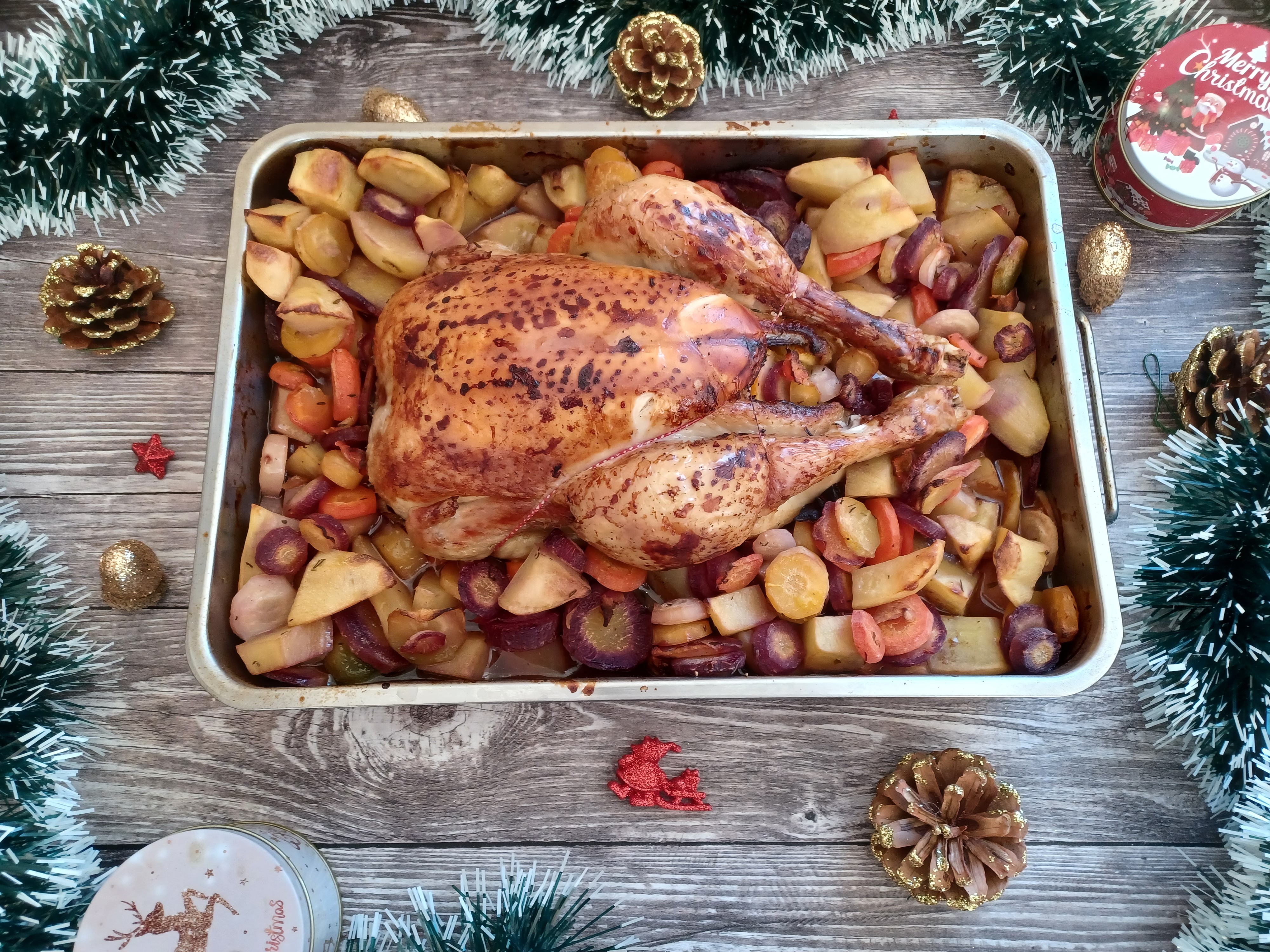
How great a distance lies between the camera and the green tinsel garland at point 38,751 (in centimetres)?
143

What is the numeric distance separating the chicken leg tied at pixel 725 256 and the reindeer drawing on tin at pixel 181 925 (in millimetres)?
1363

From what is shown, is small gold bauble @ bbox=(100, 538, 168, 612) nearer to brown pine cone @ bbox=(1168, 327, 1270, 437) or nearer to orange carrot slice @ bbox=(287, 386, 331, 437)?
orange carrot slice @ bbox=(287, 386, 331, 437)

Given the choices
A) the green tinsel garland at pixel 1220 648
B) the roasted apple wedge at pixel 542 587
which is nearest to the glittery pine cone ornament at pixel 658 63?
the roasted apple wedge at pixel 542 587

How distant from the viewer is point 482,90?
2014 mm

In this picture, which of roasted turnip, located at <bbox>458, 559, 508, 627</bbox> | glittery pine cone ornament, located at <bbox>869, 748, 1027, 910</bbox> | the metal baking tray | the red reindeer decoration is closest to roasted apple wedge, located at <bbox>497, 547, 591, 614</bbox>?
roasted turnip, located at <bbox>458, 559, 508, 627</bbox>

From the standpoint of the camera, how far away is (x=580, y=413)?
136cm

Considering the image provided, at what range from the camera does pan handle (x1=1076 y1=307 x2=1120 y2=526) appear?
5.61ft

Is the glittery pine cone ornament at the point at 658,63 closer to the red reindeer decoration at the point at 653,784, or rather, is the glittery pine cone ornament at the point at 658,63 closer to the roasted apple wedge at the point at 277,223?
the roasted apple wedge at the point at 277,223

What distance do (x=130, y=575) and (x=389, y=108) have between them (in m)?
1.16

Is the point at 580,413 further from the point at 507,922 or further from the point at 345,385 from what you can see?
the point at 507,922

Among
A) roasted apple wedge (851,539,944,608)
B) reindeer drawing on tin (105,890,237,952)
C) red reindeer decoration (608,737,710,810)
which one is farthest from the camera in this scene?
red reindeer decoration (608,737,710,810)

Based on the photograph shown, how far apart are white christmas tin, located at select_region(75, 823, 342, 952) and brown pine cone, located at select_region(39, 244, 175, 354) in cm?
111

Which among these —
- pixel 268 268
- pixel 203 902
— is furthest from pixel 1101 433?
pixel 203 902

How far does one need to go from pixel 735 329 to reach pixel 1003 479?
0.77m
